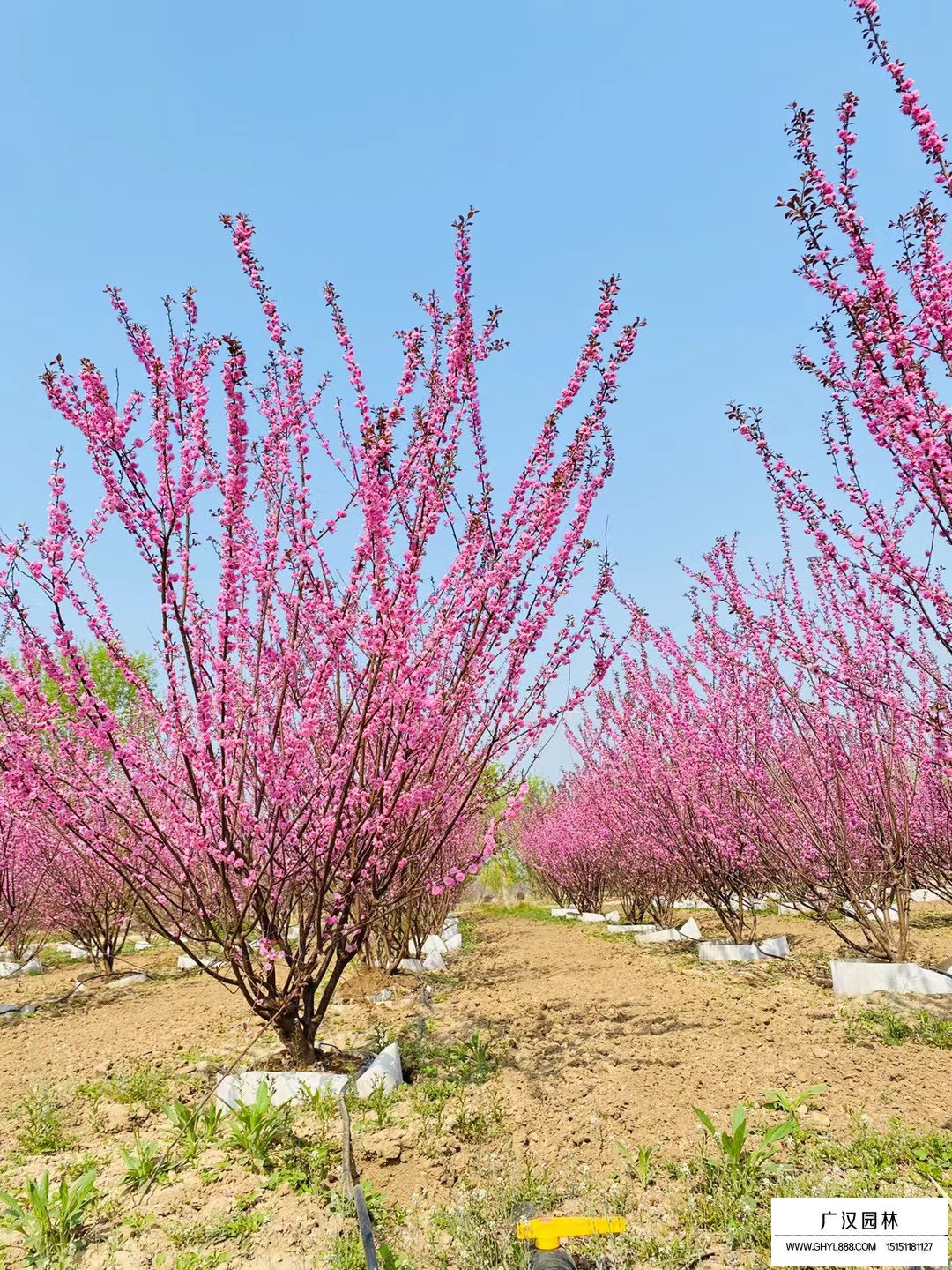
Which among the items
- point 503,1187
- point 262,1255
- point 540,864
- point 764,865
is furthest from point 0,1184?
point 540,864

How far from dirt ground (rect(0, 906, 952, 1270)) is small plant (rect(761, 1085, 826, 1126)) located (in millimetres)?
76

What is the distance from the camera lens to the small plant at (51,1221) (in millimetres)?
2793

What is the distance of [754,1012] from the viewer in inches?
219

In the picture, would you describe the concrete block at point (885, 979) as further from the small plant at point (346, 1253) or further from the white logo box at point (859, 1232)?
the small plant at point (346, 1253)

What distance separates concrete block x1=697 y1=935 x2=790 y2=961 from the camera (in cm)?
796

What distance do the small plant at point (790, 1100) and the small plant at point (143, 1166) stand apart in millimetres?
2989

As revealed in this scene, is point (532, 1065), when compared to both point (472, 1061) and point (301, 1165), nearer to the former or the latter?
point (472, 1061)

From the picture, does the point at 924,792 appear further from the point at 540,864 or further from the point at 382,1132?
the point at 540,864

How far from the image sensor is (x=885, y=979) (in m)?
5.84

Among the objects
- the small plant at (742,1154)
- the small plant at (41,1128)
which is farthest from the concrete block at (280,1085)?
the small plant at (742,1154)

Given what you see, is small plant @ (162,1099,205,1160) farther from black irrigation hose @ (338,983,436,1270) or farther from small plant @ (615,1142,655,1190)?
small plant @ (615,1142,655,1190)

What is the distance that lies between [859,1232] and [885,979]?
387 cm

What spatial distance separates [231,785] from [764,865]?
6574 mm

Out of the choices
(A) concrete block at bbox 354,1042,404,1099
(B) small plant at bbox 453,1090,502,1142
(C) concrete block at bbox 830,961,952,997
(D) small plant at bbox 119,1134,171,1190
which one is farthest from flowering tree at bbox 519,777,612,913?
(D) small plant at bbox 119,1134,171,1190
